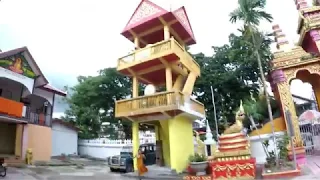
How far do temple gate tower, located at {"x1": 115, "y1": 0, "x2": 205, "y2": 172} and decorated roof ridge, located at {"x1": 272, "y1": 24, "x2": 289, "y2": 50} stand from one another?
184 inches

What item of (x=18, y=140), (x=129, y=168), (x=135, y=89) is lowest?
(x=129, y=168)

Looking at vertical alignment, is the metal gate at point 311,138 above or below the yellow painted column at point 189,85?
below

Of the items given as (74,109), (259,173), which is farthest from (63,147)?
(259,173)

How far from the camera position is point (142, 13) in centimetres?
1577

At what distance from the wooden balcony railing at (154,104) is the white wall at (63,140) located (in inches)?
397

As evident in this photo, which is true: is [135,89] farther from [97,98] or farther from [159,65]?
[97,98]

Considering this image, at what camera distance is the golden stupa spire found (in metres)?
14.5

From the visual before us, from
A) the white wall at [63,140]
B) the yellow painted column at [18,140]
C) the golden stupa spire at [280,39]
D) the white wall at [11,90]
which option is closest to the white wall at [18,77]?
the white wall at [11,90]

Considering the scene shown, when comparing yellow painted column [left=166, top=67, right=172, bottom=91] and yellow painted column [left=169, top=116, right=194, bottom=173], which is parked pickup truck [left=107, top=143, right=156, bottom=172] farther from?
yellow painted column [left=166, top=67, right=172, bottom=91]

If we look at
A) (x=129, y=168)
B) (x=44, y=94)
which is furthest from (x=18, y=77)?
(x=129, y=168)

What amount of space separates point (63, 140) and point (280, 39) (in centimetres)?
1808

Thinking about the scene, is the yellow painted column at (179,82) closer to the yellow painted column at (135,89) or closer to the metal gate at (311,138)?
the yellow painted column at (135,89)

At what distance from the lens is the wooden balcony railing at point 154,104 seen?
42.4 ft

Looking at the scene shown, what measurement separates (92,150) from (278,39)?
18070 millimetres
